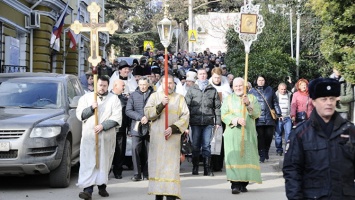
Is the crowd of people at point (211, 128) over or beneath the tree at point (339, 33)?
beneath

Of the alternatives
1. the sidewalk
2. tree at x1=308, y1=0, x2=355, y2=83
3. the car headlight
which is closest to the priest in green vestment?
the sidewalk

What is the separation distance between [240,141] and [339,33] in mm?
5327

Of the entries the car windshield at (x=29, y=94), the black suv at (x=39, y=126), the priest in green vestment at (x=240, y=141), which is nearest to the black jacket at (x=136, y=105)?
the black suv at (x=39, y=126)

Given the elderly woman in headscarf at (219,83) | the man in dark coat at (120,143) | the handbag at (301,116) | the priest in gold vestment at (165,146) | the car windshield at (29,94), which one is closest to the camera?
the priest in gold vestment at (165,146)

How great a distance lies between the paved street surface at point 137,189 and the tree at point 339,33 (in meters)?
3.24

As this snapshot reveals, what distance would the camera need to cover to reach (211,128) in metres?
13.4

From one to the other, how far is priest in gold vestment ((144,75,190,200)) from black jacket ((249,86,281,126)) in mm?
5687

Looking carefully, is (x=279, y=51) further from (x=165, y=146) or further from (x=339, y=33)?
(x=165, y=146)

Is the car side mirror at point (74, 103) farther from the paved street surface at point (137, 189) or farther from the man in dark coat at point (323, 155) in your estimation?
the man in dark coat at point (323, 155)

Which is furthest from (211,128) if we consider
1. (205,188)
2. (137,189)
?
(137,189)

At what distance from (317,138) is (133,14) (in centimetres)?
6178

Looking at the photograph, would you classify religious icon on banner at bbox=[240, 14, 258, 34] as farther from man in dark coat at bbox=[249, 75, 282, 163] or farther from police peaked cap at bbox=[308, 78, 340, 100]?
police peaked cap at bbox=[308, 78, 340, 100]

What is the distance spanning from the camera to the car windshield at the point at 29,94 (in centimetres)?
1191

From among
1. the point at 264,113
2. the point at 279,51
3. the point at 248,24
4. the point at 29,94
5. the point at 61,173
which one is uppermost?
the point at 279,51
